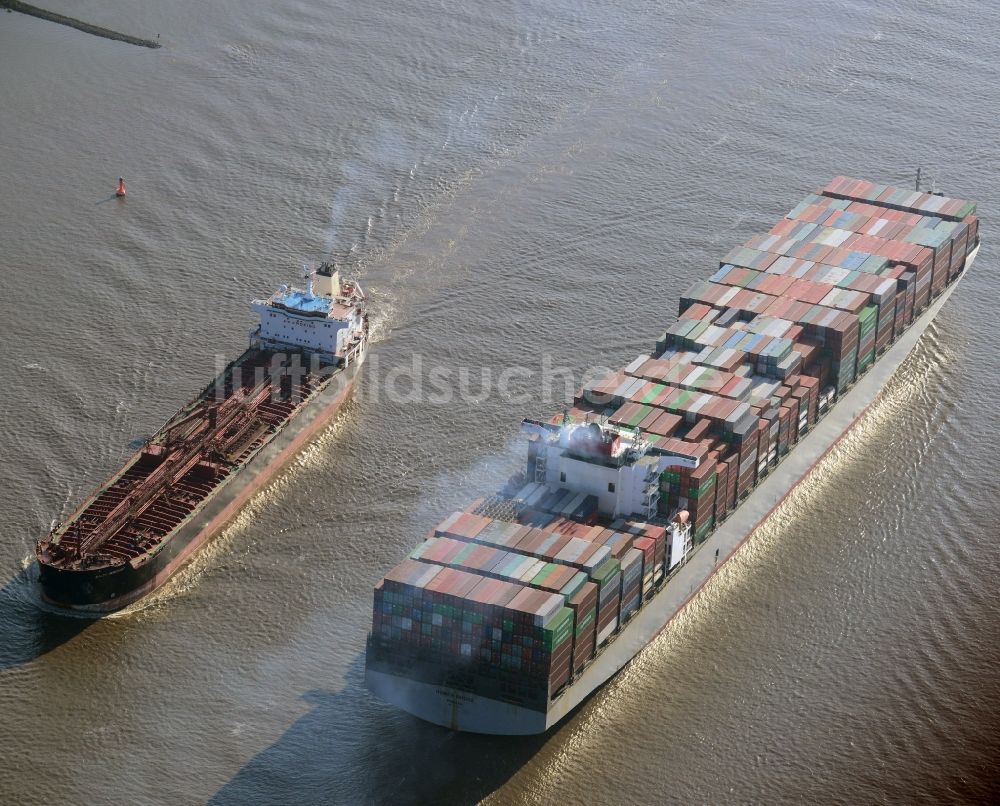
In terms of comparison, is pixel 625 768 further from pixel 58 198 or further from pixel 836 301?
pixel 58 198

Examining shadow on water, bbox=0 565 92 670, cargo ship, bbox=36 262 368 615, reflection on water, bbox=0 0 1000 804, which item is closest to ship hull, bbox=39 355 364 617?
cargo ship, bbox=36 262 368 615

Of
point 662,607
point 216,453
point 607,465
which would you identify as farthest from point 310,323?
point 662,607

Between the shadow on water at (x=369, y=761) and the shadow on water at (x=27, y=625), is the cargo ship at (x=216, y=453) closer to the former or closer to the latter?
the shadow on water at (x=27, y=625)

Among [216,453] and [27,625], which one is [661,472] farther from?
[27,625]

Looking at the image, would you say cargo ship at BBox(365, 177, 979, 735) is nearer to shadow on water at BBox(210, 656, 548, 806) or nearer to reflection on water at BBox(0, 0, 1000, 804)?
shadow on water at BBox(210, 656, 548, 806)

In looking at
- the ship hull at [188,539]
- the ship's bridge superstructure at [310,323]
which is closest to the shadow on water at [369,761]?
the ship hull at [188,539]

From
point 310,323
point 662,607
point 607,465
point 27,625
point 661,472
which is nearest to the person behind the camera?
point 27,625

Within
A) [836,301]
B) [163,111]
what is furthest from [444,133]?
[836,301]
